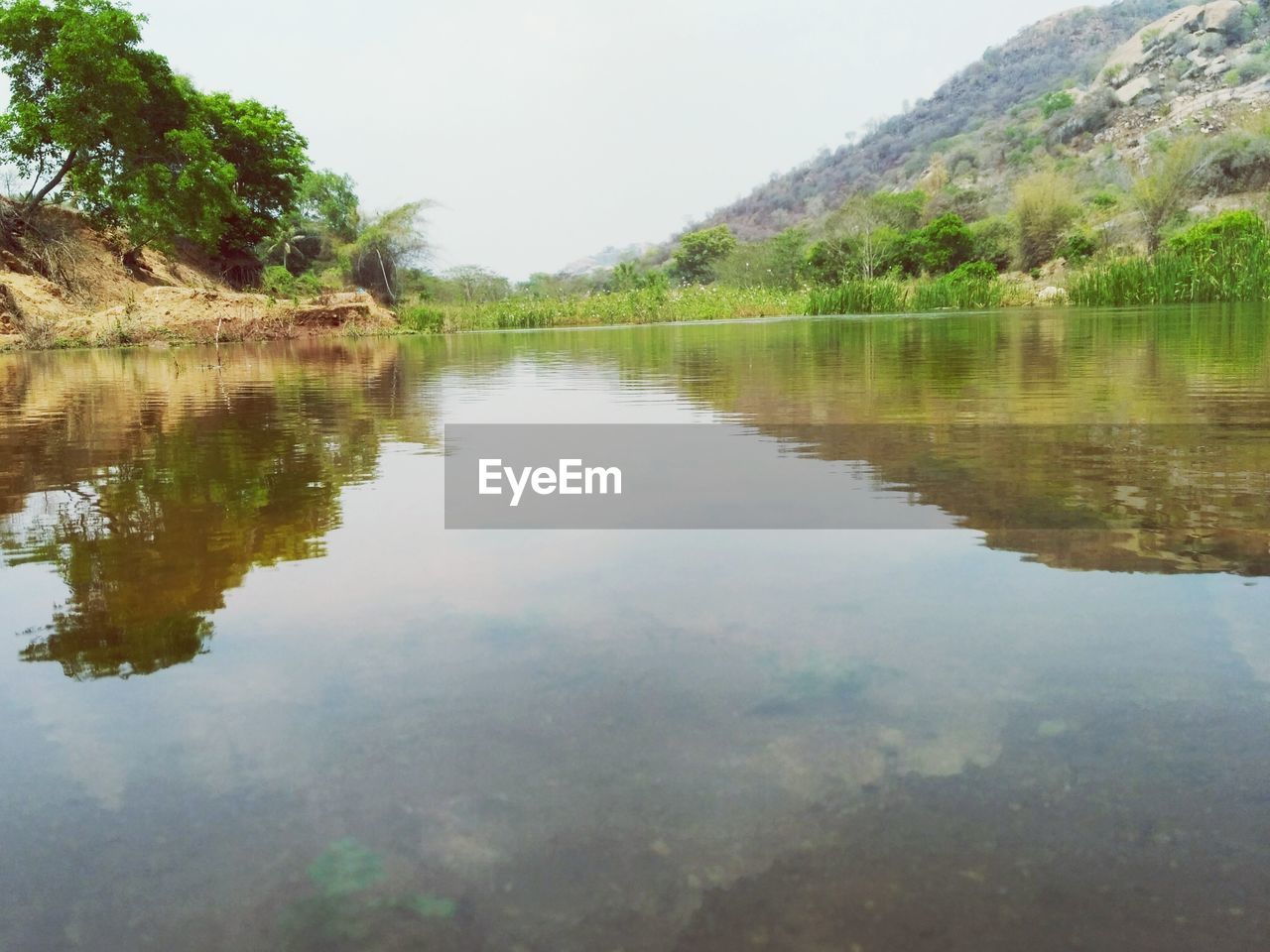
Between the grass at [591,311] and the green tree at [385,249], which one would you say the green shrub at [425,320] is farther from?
the green tree at [385,249]

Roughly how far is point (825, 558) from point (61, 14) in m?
31.4

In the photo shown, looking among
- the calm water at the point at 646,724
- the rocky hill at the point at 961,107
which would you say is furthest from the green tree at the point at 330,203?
the rocky hill at the point at 961,107

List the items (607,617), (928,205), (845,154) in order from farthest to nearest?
(845,154)
(928,205)
(607,617)

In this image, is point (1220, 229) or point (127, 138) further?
point (1220, 229)

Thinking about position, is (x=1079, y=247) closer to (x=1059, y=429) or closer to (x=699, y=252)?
(x=1059, y=429)

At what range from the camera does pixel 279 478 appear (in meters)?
4.29

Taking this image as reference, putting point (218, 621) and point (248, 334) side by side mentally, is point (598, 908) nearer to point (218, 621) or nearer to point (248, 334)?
point (218, 621)

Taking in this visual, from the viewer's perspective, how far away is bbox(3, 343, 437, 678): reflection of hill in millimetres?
2330

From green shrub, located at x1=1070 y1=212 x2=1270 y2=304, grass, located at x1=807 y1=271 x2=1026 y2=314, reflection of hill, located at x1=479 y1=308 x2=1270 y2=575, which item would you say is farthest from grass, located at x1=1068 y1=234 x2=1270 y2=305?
reflection of hill, located at x1=479 y1=308 x2=1270 y2=575

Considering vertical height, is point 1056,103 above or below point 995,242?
above

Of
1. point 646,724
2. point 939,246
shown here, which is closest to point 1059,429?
point 646,724

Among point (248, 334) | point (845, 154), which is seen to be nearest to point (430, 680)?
point (248, 334)

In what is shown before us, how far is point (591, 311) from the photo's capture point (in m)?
33.2

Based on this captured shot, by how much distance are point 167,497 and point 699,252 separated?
8796cm
